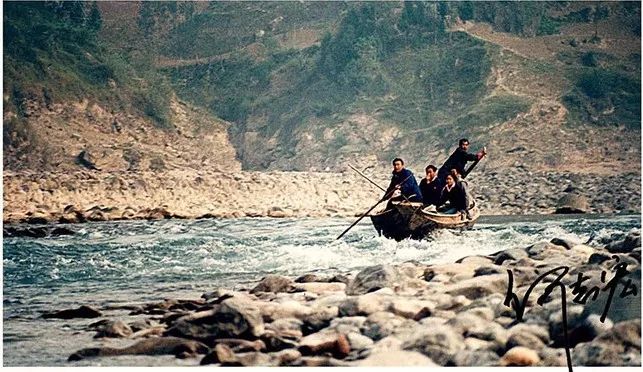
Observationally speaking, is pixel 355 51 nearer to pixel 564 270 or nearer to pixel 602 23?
pixel 602 23

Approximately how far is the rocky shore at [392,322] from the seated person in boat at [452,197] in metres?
0.79

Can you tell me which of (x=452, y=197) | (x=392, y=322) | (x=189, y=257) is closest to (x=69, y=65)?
(x=189, y=257)

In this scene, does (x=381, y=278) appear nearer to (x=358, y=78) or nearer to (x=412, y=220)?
(x=412, y=220)

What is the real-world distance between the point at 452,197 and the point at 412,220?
1.02ft

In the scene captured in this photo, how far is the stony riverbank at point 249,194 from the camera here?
6.47m

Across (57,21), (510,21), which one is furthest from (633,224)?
(57,21)

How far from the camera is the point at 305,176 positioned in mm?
7594

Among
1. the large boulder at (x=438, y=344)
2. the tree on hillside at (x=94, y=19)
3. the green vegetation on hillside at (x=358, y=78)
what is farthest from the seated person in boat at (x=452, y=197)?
the tree on hillside at (x=94, y=19)

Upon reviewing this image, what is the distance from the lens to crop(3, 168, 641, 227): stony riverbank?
6473mm

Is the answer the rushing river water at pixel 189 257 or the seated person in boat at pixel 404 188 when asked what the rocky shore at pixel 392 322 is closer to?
the rushing river water at pixel 189 257

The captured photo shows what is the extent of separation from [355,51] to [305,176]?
111cm

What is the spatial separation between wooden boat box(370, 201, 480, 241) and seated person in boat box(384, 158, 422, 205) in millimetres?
41

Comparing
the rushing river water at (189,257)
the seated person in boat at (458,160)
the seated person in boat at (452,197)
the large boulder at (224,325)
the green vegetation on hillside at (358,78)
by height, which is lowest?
the large boulder at (224,325)

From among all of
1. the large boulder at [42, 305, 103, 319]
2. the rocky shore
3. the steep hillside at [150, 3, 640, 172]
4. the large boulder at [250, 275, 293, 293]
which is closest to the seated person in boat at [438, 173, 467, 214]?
the steep hillside at [150, 3, 640, 172]
